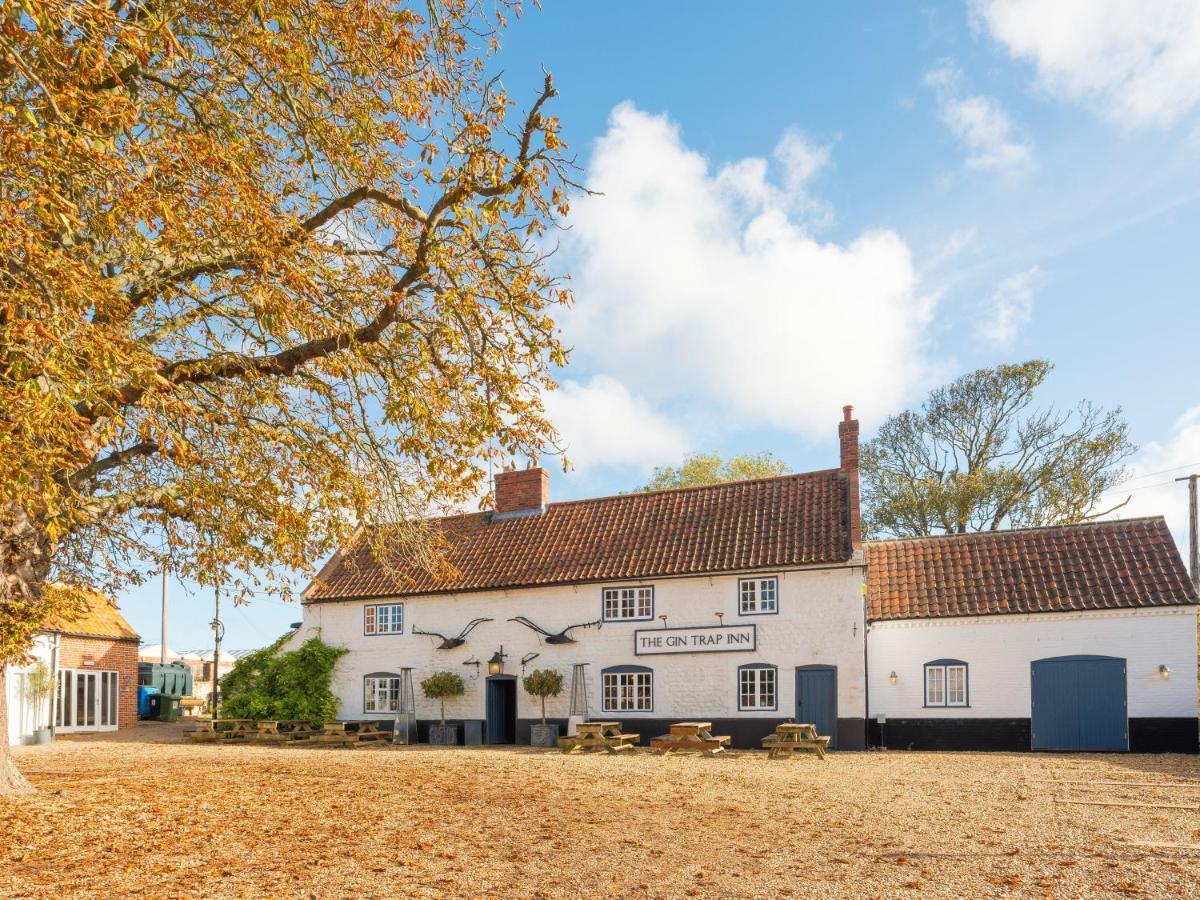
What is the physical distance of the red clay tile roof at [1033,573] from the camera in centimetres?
2248

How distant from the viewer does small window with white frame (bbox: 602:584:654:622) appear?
2597 centimetres

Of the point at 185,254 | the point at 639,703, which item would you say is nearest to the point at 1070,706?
the point at 639,703

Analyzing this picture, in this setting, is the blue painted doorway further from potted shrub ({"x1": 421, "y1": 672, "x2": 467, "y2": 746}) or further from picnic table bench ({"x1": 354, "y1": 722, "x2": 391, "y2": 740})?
picnic table bench ({"x1": 354, "y1": 722, "x2": 391, "y2": 740})

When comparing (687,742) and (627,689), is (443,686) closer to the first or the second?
(627,689)

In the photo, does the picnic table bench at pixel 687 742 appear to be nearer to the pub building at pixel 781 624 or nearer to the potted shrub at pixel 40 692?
the pub building at pixel 781 624

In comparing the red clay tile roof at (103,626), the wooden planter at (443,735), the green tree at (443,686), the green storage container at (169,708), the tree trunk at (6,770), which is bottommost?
the green storage container at (169,708)

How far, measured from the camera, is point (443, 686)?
26.9 metres

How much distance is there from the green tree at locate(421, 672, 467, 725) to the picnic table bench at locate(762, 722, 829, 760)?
30.0 ft

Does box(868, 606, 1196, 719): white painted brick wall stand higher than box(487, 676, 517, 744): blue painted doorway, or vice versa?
box(868, 606, 1196, 719): white painted brick wall

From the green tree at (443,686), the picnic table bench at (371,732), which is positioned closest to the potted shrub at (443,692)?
the green tree at (443,686)

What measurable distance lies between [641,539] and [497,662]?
5027mm

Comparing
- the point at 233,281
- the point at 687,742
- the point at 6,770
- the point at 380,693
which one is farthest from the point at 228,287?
the point at 380,693

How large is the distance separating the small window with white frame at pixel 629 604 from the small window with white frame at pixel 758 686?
2.83 meters

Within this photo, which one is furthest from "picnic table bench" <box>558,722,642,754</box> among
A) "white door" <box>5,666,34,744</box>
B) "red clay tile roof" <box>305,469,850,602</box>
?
"white door" <box>5,666,34,744</box>
